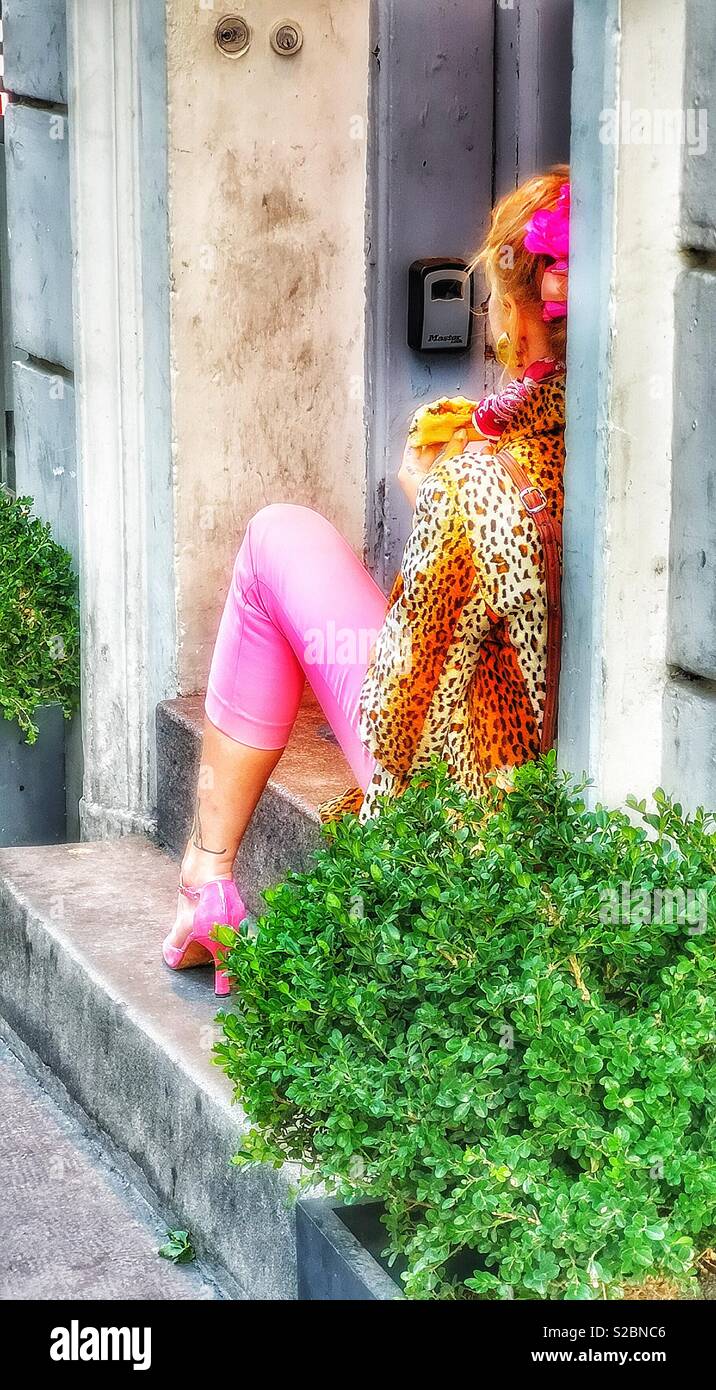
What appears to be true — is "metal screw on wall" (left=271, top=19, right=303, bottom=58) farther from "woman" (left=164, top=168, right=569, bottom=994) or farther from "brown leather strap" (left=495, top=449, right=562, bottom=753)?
"brown leather strap" (left=495, top=449, right=562, bottom=753)

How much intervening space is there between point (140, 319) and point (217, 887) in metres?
1.82

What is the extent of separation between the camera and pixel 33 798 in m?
6.08

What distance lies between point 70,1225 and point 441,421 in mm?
1807

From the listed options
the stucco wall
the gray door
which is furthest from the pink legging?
the gray door

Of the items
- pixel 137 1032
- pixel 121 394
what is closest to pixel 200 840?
pixel 137 1032

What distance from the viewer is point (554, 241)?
10.9 feet

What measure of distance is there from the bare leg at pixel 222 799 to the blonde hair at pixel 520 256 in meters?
1.14

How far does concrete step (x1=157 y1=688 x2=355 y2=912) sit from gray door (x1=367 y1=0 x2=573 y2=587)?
3.38ft

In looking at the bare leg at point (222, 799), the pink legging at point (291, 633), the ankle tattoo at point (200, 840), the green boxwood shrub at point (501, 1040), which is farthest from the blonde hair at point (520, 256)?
the ankle tattoo at point (200, 840)

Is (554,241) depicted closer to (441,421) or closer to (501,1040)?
(441,421)

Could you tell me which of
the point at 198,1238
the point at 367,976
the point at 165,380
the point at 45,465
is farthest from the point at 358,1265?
the point at 45,465

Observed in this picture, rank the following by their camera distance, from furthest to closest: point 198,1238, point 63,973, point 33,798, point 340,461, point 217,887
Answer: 1. point 33,798
2. point 340,461
3. point 63,973
4. point 217,887
5. point 198,1238

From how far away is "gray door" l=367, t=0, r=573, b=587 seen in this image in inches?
195

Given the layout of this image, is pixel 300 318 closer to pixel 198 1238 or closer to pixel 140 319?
pixel 140 319
